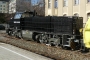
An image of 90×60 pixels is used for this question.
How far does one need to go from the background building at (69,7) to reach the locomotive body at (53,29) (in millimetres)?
10844

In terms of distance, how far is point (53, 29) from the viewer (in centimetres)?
2259

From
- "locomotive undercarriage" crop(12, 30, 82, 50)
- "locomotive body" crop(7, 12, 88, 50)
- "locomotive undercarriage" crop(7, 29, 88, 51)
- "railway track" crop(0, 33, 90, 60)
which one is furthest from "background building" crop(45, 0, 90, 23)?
"railway track" crop(0, 33, 90, 60)

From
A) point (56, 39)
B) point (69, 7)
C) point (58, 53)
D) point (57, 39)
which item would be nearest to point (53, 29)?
point (56, 39)

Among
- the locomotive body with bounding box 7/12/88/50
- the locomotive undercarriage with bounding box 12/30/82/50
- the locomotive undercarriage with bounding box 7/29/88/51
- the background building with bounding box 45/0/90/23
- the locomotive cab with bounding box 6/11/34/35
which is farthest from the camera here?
the background building with bounding box 45/0/90/23

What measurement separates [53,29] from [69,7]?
71.7 feet

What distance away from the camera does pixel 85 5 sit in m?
38.8

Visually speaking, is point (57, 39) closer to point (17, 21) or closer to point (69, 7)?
point (17, 21)

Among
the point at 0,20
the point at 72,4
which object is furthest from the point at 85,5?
the point at 0,20

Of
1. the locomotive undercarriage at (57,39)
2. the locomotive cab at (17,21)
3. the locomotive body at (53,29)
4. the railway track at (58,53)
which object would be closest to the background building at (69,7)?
the locomotive cab at (17,21)

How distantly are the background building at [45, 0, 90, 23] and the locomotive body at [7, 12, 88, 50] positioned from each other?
1084 centimetres

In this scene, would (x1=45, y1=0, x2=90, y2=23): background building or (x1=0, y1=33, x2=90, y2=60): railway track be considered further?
(x1=45, y1=0, x2=90, y2=23): background building

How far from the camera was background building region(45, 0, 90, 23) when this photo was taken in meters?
38.6

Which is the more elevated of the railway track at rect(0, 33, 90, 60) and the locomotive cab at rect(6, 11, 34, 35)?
the locomotive cab at rect(6, 11, 34, 35)

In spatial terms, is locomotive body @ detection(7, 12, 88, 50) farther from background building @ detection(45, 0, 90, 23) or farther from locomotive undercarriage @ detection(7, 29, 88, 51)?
background building @ detection(45, 0, 90, 23)
